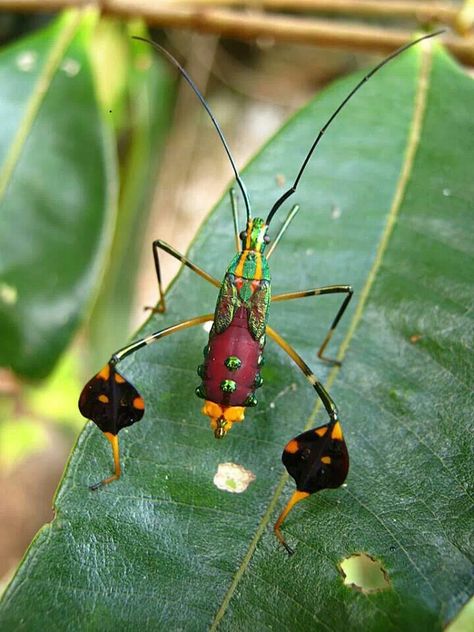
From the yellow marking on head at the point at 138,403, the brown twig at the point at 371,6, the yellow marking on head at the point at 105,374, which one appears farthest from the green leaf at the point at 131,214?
the yellow marking on head at the point at 138,403

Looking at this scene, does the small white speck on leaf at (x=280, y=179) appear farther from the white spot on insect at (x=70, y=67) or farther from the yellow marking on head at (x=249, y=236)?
the white spot on insect at (x=70, y=67)

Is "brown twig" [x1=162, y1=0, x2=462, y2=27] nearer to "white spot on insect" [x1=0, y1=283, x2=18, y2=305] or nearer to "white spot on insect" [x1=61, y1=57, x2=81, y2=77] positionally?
"white spot on insect" [x1=61, y1=57, x2=81, y2=77]

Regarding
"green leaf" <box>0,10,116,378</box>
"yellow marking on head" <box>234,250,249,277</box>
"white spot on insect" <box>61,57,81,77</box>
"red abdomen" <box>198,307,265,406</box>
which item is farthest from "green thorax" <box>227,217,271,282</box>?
"white spot on insect" <box>61,57,81,77</box>

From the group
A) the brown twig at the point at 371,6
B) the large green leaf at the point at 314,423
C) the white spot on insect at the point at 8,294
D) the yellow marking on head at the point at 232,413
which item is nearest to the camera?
the large green leaf at the point at 314,423

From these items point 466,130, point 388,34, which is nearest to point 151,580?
point 466,130

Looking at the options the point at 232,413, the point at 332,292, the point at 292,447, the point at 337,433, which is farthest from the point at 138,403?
the point at 332,292

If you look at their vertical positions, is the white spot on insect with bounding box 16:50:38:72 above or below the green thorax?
above
